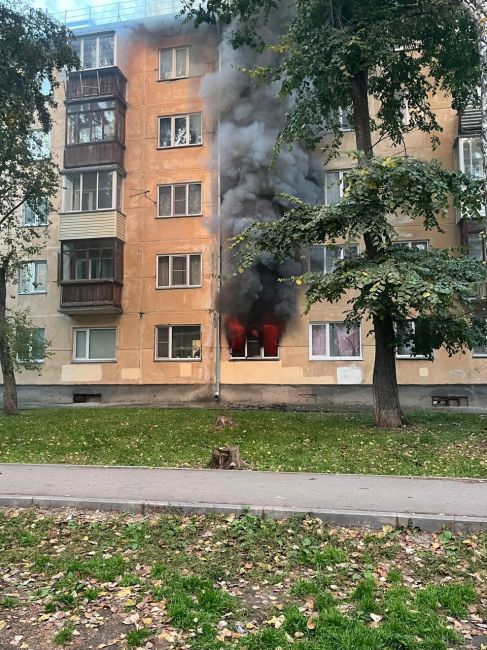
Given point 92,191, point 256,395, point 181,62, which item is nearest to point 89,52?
point 181,62

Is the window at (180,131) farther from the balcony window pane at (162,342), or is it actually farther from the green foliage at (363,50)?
the balcony window pane at (162,342)

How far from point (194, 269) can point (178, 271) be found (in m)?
0.67

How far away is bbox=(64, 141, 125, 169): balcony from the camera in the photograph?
70.2 feet

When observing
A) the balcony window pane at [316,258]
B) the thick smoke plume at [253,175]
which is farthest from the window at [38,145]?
the balcony window pane at [316,258]

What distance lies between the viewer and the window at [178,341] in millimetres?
20906

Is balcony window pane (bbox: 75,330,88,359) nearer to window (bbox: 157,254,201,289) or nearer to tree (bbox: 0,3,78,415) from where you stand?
window (bbox: 157,254,201,289)

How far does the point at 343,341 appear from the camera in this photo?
65.5 ft

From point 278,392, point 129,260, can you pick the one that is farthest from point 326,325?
point 129,260

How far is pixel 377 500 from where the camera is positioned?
608 centimetres

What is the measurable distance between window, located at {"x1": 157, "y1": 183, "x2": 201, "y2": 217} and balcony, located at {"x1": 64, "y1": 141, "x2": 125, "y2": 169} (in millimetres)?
2091

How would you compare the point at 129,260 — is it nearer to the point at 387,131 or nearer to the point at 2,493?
the point at 387,131

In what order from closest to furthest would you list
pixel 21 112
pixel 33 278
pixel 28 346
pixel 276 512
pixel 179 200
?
pixel 276 512 < pixel 21 112 < pixel 28 346 < pixel 179 200 < pixel 33 278

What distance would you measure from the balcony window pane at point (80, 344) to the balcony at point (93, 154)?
659 centimetres

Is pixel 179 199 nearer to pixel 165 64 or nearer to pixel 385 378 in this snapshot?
pixel 165 64
